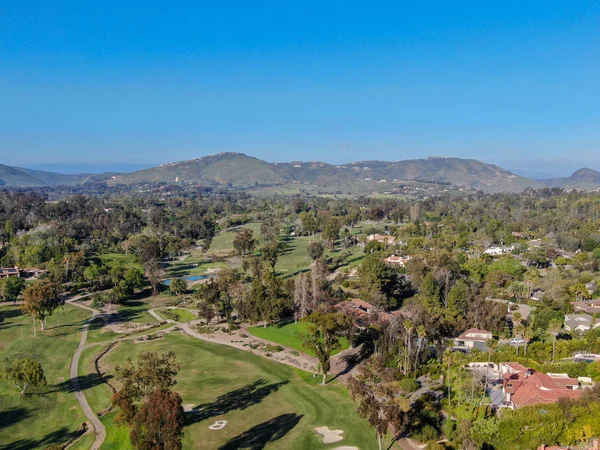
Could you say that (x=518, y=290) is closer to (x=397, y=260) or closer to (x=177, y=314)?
(x=397, y=260)

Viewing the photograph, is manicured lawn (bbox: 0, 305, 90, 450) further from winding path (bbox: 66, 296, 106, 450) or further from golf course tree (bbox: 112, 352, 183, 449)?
golf course tree (bbox: 112, 352, 183, 449)

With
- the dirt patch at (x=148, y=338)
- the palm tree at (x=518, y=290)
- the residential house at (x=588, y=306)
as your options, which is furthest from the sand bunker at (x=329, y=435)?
the palm tree at (x=518, y=290)

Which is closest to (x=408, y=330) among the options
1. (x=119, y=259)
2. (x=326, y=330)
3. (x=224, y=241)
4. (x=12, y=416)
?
(x=326, y=330)

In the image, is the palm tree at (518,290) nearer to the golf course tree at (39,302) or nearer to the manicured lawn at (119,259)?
the golf course tree at (39,302)

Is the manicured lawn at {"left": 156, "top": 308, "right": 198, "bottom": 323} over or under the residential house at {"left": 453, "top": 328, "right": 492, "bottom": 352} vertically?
under

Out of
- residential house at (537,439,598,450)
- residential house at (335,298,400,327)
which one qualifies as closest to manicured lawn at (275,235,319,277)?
residential house at (335,298,400,327)

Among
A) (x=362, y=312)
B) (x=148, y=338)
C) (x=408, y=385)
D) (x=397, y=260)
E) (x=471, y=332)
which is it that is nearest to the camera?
(x=408, y=385)
